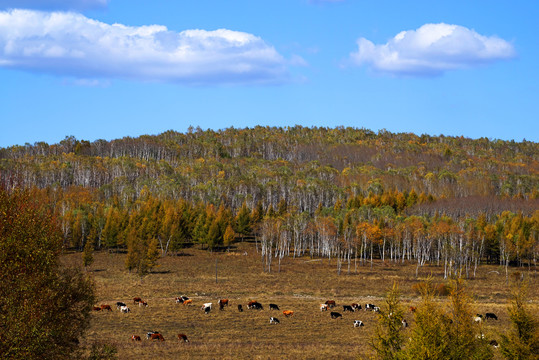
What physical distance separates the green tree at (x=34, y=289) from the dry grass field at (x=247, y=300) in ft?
25.3

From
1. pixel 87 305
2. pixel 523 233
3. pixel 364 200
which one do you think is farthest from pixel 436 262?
pixel 87 305

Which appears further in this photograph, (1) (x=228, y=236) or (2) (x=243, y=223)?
(2) (x=243, y=223)

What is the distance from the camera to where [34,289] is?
78.4 ft

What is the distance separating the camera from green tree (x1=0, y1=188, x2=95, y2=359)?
21.4 metres

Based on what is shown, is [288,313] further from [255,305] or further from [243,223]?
[243,223]

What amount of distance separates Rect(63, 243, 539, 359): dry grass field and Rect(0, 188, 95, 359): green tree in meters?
7.71

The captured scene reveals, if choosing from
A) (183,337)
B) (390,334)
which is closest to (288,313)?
(183,337)

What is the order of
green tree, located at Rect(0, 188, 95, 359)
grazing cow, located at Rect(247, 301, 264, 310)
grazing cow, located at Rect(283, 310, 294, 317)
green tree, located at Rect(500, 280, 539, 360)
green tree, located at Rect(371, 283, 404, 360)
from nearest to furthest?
1. green tree, located at Rect(0, 188, 95, 359)
2. green tree, located at Rect(371, 283, 404, 360)
3. green tree, located at Rect(500, 280, 539, 360)
4. grazing cow, located at Rect(283, 310, 294, 317)
5. grazing cow, located at Rect(247, 301, 264, 310)

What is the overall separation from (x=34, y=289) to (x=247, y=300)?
5287 centimetres

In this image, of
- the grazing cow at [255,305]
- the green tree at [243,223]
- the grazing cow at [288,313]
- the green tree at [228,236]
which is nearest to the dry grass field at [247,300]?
the grazing cow at [288,313]

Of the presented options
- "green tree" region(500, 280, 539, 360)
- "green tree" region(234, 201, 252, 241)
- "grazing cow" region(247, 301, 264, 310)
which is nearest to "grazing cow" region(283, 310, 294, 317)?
"grazing cow" region(247, 301, 264, 310)

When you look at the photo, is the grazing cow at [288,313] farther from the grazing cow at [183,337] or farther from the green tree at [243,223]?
the green tree at [243,223]

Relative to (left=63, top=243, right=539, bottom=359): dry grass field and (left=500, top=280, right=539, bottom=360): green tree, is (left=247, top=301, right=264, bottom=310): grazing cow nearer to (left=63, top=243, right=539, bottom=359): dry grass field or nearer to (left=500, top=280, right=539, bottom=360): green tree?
(left=63, top=243, right=539, bottom=359): dry grass field

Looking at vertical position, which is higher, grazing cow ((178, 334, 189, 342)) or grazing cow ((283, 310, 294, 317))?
grazing cow ((178, 334, 189, 342))
